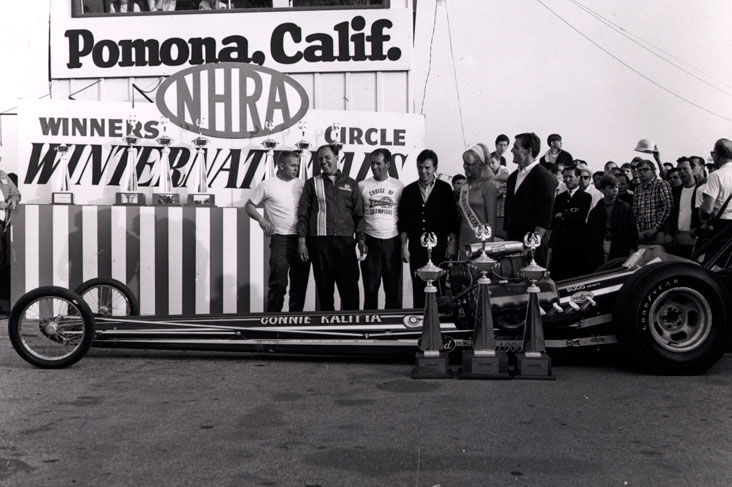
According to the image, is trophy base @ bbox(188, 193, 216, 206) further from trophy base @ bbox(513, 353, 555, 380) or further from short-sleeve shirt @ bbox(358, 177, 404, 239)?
trophy base @ bbox(513, 353, 555, 380)

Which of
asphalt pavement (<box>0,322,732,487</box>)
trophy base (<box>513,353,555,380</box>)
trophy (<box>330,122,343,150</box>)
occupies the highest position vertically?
trophy (<box>330,122,343,150</box>)

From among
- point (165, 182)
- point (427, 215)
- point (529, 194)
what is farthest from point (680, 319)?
point (165, 182)

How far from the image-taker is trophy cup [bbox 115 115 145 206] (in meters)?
9.12

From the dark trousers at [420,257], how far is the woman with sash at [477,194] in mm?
190

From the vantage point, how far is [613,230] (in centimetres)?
916

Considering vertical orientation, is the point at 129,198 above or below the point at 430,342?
above

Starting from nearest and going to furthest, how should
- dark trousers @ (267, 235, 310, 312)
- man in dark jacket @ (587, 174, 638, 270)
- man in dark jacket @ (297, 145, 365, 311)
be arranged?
man in dark jacket @ (297, 145, 365, 311)
dark trousers @ (267, 235, 310, 312)
man in dark jacket @ (587, 174, 638, 270)

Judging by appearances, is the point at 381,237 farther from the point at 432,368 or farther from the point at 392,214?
the point at 432,368

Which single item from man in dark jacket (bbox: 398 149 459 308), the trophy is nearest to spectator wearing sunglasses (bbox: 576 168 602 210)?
man in dark jacket (bbox: 398 149 459 308)

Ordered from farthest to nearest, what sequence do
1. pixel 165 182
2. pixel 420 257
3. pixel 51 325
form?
pixel 165 182
pixel 420 257
pixel 51 325

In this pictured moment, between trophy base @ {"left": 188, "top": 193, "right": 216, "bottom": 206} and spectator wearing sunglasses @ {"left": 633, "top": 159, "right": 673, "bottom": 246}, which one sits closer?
spectator wearing sunglasses @ {"left": 633, "top": 159, "right": 673, "bottom": 246}

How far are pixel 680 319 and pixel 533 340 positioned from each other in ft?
3.63

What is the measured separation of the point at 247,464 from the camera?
3803mm

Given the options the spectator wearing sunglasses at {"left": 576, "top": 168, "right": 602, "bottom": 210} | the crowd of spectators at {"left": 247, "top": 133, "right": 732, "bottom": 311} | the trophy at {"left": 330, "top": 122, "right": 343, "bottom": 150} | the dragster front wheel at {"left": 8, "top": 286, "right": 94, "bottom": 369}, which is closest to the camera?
the dragster front wheel at {"left": 8, "top": 286, "right": 94, "bottom": 369}
